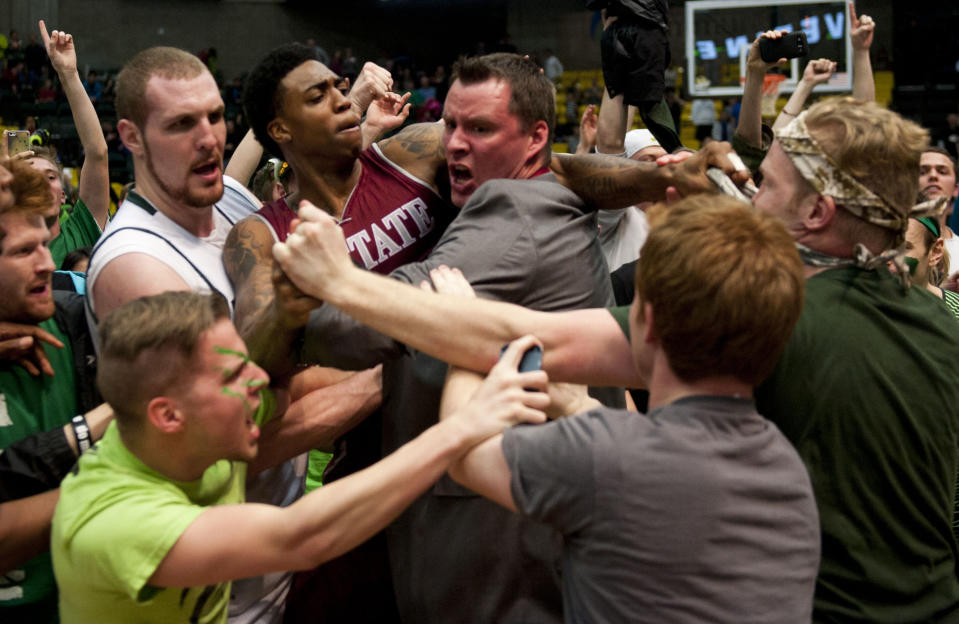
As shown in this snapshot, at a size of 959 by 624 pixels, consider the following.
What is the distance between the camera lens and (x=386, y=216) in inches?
119

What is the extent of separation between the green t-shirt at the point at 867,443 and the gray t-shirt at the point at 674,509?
12.5 inches

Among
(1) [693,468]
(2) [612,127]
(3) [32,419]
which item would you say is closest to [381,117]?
(2) [612,127]

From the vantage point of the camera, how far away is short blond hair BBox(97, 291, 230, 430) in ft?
6.53

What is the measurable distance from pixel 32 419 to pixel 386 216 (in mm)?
1164

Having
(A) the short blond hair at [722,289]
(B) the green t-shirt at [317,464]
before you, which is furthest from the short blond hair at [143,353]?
(B) the green t-shirt at [317,464]

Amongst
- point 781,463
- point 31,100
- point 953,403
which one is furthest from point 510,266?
point 31,100

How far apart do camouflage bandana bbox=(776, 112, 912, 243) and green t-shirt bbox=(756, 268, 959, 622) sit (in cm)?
18

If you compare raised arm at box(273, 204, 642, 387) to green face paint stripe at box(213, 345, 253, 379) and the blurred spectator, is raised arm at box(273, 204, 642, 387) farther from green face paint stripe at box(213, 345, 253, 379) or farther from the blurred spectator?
the blurred spectator

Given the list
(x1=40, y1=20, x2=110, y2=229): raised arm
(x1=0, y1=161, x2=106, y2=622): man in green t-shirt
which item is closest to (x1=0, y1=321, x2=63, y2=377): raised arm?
(x1=0, y1=161, x2=106, y2=622): man in green t-shirt

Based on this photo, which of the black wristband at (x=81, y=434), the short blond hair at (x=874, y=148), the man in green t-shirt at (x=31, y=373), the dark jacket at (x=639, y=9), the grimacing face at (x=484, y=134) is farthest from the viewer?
the dark jacket at (x=639, y=9)

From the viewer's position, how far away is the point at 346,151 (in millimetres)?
3109

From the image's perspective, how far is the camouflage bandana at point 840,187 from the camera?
215 cm

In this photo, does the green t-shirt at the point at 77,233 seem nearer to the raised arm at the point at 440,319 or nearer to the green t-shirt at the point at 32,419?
the green t-shirt at the point at 32,419

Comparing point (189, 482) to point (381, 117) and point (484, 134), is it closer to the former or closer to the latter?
point (484, 134)
